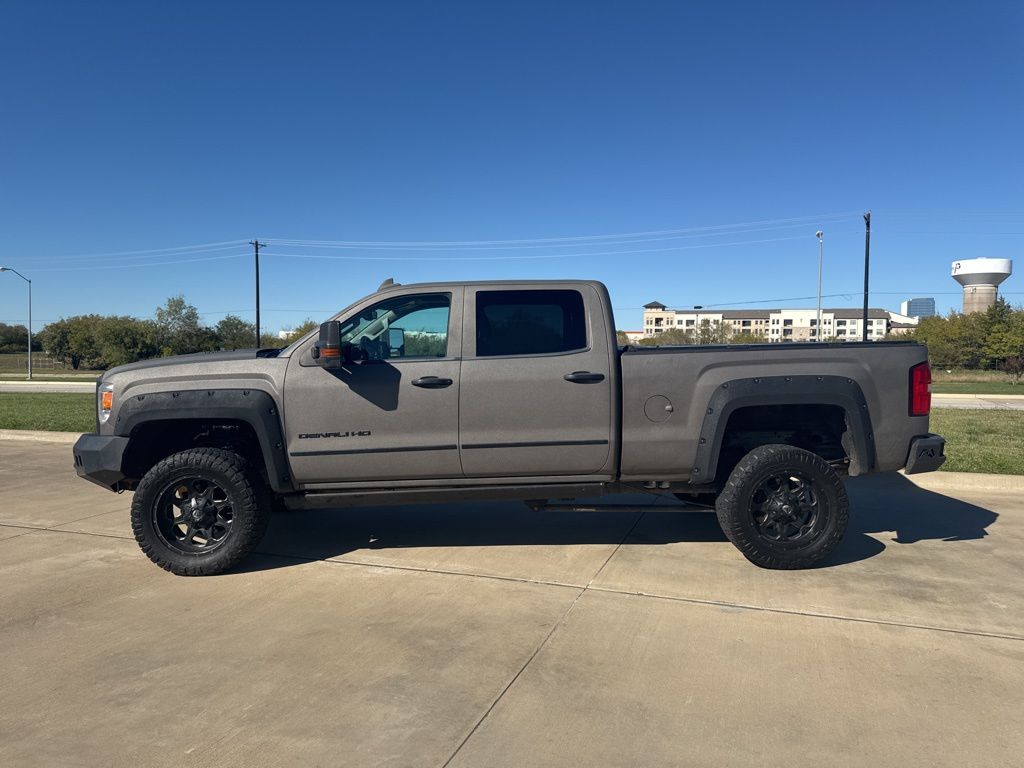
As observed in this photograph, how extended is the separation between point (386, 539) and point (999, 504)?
5807 mm

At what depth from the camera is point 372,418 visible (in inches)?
185

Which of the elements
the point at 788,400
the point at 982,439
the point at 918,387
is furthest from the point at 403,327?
the point at 982,439

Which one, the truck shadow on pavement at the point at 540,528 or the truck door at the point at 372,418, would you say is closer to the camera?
the truck door at the point at 372,418

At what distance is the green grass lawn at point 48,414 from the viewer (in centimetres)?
1232

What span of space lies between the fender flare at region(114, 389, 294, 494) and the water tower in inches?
4527

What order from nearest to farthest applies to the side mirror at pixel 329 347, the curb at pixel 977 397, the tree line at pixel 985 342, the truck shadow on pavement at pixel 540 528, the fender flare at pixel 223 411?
the side mirror at pixel 329 347 < the fender flare at pixel 223 411 < the truck shadow on pavement at pixel 540 528 < the curb at pixel 977 397 < the tree line at pixel 985 342

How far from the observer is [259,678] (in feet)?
10.8

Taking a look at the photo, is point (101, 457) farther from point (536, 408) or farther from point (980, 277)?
point (980, 277)

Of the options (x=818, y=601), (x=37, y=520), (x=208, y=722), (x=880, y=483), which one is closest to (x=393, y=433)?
(x=208, y=722)

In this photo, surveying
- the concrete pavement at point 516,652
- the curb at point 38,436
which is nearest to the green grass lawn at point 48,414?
the curb at point 38,436

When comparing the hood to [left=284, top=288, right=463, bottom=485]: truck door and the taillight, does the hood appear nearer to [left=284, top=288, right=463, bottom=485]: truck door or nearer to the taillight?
[left=284, top=288, right=463, bottom=485]: truck door

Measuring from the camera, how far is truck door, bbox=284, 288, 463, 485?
468cm

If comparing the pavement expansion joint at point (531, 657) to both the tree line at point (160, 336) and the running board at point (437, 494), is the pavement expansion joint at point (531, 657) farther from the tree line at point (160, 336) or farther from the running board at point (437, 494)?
the tree line at point (160, 336)

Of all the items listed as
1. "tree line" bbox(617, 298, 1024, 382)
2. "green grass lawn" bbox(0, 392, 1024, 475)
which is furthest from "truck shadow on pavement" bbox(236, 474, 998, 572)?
"tree line" bbox(617, 298, 1024, 382)
